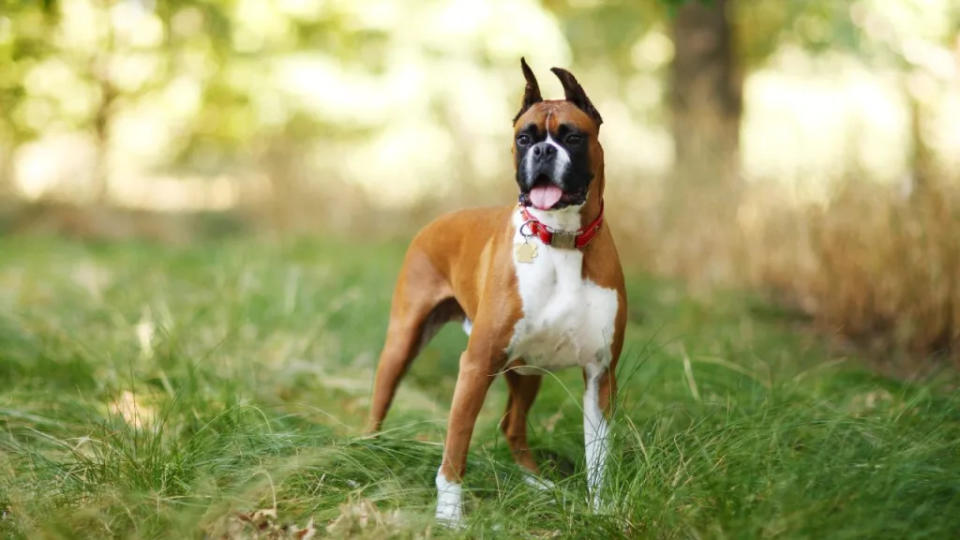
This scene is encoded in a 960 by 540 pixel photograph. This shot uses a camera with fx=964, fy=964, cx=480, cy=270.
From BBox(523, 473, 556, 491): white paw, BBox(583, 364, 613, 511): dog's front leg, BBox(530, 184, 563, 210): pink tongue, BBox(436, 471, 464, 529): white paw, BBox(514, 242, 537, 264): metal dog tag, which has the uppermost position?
BBox(530, 184, 563, 210): pink tongue

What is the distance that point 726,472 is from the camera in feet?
9.62

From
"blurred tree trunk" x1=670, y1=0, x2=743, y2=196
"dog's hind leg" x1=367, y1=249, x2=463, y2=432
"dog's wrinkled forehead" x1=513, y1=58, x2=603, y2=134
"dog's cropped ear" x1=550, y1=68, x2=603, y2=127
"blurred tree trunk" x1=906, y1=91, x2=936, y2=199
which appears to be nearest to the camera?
"dog's wrinkled forehead" x1=513, y1=58, x2=603, y2=134

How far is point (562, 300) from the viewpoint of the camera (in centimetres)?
336

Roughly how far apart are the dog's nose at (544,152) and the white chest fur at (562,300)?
0.75 feet

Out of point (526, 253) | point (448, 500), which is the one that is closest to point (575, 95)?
point (526, 253)

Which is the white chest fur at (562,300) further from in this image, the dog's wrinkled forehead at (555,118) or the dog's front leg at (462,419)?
the dog's wrinkled forehead at (555,118)

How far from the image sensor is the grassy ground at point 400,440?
2.82m

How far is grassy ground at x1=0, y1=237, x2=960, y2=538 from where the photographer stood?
282cm

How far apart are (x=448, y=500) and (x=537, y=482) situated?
32 cm

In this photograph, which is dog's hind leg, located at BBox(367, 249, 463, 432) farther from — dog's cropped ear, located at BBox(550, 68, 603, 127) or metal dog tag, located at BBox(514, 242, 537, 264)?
dog's cropped ear, located at BBox(550, 68, 603, 127)

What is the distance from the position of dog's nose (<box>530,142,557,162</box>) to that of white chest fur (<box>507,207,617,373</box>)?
23cm

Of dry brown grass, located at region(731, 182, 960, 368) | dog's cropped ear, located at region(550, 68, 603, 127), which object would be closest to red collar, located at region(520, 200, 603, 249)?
dog's cropped ear, located at region(550, 68, 603, 127)

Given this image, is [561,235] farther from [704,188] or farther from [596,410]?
[704,188]

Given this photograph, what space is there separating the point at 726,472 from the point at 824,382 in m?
1.89
